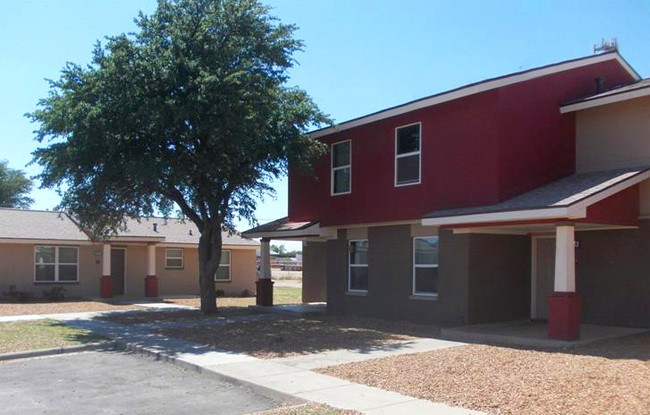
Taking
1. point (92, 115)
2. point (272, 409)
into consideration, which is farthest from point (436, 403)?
point (92, 115)

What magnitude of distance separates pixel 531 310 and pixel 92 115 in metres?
12.4

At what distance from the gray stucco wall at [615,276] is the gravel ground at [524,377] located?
210cm

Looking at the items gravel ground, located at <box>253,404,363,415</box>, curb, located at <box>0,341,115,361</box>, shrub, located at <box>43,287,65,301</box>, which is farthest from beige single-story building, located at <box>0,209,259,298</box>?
gravel ground, located at <box>253,404,363,415</box>

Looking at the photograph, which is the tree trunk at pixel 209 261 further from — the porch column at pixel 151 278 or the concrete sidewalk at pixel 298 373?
the porch column at pixel 151 278

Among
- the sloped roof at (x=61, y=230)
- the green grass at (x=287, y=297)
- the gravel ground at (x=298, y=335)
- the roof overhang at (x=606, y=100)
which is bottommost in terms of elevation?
the green grass at (x=287, y=297)

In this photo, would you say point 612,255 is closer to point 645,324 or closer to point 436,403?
point 645,324

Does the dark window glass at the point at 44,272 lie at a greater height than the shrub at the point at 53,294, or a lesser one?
greater

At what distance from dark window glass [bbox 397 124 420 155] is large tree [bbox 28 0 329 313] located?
3.05 meters

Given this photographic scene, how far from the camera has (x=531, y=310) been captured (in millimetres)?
16344

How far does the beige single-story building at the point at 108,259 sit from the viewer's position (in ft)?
88.9

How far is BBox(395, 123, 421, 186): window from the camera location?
17016 mm

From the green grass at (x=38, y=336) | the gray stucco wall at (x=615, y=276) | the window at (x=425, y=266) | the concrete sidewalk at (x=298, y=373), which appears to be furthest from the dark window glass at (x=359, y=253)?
the green grass at (x=38, y=336)

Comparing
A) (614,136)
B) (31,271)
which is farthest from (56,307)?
(614,136)

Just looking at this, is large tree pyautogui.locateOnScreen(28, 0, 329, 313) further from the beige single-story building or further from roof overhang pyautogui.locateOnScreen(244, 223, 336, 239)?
the beige single-story building
